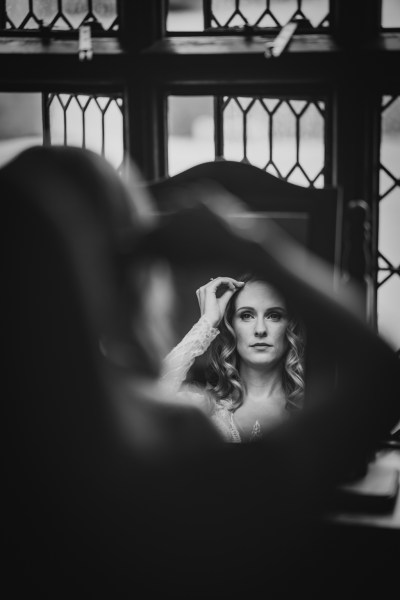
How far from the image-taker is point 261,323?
154cm

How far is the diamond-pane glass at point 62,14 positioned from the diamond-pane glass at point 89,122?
179mm

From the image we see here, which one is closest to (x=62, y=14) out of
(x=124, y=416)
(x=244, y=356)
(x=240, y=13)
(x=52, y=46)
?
(x=52, y=46)

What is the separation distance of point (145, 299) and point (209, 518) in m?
0.34

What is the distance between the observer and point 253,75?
5.96 ft

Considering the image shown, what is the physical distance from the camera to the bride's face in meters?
1.53

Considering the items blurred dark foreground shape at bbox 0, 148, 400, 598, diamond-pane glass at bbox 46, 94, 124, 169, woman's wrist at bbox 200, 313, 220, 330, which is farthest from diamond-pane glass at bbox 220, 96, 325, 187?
blurred dark foreground shape at bbox 0, 148, 400, 598

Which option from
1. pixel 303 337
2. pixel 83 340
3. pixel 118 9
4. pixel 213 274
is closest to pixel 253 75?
pixel 118 9

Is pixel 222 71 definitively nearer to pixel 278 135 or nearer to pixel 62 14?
pixel 278 135

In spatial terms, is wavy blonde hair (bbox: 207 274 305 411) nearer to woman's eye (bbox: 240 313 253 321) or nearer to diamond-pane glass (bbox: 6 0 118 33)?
woman's eye (bbox: 240 313 253 321)

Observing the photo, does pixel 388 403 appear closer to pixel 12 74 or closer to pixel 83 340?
pixel 83 340

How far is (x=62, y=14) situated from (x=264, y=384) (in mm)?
1129

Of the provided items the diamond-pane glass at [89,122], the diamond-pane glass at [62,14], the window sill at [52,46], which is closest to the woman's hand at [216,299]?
the diamond-pane glass at [89,122]

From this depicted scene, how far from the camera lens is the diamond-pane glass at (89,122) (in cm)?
198

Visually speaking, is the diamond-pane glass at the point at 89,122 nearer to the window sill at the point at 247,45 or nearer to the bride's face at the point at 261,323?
the window sill at the point at 247,45
